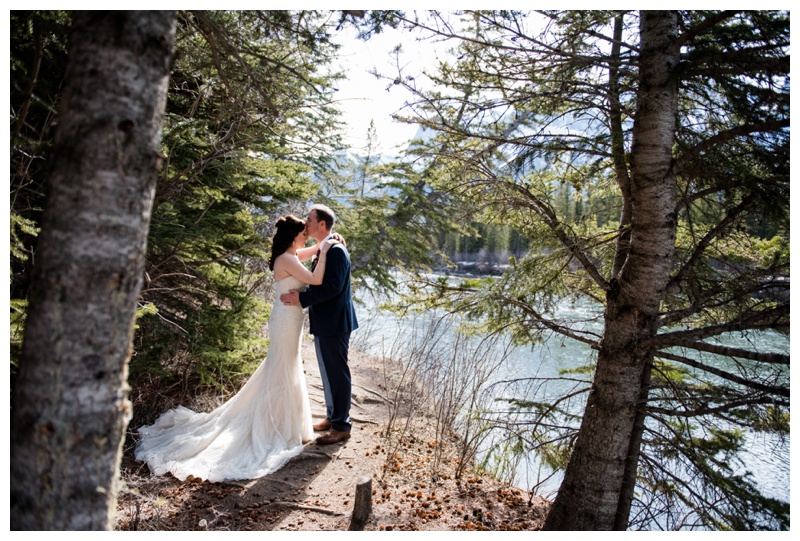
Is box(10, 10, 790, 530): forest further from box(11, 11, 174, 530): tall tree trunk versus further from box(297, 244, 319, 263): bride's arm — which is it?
box(297, 244, 319, 263): bride's arm

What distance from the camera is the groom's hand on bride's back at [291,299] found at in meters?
4.88

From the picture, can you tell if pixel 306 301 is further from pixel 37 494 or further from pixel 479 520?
pixel 37 494

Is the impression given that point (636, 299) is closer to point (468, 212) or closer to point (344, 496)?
point (468, 212)

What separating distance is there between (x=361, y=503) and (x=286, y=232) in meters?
2.40

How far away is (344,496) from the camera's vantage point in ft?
13.6

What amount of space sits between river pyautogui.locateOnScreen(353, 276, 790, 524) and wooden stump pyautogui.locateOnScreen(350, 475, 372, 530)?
144 cm

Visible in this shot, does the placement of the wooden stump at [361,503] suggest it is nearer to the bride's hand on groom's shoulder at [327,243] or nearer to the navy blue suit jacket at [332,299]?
the navy blue suit jacket at [332,299]

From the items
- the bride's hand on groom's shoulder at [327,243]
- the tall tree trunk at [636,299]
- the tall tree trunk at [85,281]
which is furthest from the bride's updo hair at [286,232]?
the tall tree trunk at [85,281]

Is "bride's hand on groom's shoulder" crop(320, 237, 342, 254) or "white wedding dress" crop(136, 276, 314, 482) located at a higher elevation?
"bride's hand on groom's shoulder" crop(320, 237, 342, 254)

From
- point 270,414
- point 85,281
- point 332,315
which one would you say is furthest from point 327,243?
point 85,281

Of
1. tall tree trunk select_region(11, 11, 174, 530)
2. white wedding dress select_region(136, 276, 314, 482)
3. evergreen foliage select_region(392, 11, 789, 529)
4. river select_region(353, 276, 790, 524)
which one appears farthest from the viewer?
river select_region(353, 276, 790, 524)

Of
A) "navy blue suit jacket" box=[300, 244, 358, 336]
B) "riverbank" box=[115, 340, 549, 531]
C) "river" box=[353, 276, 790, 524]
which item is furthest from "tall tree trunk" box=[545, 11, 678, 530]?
"navy blue suit jacket" box=[300, 244, 358, 336]

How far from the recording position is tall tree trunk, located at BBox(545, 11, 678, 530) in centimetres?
369
